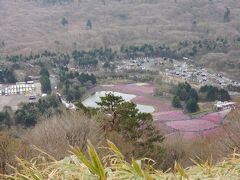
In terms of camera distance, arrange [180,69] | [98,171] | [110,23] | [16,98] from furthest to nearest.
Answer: [110,23], [180,69], [16,98], [98,171]

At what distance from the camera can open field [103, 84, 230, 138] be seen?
114 feet

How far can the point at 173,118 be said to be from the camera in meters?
42.8

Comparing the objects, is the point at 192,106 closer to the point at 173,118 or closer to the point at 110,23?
the point at 173,118

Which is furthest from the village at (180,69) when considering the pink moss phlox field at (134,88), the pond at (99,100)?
the pond at (99,100)

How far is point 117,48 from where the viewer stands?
8306 centimetres

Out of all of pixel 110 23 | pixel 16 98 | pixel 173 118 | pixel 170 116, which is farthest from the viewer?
pixel 110 23

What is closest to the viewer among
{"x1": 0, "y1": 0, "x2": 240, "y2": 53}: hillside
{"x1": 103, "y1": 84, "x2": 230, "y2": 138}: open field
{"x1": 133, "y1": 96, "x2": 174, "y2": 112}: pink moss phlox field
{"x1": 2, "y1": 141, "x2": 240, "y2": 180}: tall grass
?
{"x1": 2, "y1": 141, "x2": 240, "y2": 180}: tall grass

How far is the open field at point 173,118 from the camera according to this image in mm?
34844

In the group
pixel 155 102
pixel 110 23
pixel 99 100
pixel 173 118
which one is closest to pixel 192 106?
pixel 173 118

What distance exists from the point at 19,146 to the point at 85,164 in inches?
420

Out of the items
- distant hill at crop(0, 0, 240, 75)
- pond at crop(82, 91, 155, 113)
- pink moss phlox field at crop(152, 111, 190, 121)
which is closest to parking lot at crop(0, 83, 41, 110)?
pond at crop(82, 91, 155, 113)

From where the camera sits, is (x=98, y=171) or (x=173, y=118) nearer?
(x=98, y=171)

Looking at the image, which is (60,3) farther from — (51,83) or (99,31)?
(51,83)

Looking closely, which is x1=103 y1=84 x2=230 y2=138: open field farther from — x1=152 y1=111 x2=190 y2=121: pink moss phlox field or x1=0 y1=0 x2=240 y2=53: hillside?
x1=0 y1=0 x2=240 y2=53: hillside
